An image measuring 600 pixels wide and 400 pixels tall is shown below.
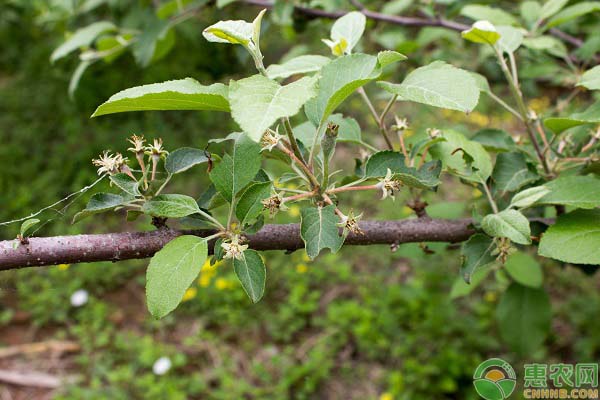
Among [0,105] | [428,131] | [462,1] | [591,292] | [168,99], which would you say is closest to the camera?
[168,99]

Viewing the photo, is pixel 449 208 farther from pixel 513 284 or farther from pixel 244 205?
pixel 244 205

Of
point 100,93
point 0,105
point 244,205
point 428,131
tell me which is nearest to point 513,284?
point 428,131

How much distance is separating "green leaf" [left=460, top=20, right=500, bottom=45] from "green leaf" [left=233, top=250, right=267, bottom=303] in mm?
458

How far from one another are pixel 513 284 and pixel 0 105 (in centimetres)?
389

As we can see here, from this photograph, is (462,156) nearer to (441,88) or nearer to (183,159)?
(441,88)

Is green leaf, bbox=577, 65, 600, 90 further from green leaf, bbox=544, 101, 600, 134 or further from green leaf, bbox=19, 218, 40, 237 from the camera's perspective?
green leaf, bbox=19, 218, 40, 237

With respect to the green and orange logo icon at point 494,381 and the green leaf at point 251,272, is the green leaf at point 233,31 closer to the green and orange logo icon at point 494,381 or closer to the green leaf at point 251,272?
the green leaf at point 251,272

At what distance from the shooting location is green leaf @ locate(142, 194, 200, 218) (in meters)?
0.67

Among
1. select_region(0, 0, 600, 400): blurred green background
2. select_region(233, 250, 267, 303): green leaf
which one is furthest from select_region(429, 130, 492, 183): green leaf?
select_region(0, 0, 600, 400): blurred green background

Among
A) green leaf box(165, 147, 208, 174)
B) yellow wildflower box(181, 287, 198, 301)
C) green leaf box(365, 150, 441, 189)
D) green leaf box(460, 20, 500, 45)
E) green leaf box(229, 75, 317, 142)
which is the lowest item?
yellow wildflower box(181, 287, 198, 301)

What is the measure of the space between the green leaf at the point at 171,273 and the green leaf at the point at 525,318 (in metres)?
1.01

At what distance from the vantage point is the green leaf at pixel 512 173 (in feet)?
2.88

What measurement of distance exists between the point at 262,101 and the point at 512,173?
0.53 metres

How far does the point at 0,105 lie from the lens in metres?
3.94
